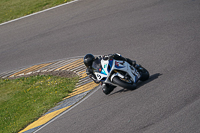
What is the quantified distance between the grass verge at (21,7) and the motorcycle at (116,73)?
1071cm

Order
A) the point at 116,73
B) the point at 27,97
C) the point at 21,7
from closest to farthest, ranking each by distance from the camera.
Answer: the point at 116,73
the point at 27,97
the point at 21,7

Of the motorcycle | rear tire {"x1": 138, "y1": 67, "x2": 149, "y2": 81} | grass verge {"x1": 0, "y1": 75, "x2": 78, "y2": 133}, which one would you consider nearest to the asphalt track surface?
rear tire {"x1": 138, "y1": 67, "x2": 149, "y2": 81}

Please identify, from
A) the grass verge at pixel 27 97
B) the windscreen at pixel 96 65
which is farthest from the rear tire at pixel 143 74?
the grass verge at pixel 27 97

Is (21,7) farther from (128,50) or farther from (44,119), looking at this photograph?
(44,119)

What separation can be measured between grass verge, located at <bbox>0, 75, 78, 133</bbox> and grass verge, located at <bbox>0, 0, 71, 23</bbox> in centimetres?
673

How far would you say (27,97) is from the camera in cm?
Answer: 1164

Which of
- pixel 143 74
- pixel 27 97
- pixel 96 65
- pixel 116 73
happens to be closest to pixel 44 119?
pixel 27 97

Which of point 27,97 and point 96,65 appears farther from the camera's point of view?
point 27,97

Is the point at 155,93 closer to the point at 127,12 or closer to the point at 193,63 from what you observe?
the point at 193,63

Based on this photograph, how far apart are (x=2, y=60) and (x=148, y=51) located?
26.4 ft

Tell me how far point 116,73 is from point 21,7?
534 inches

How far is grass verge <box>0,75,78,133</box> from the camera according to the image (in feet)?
33.4

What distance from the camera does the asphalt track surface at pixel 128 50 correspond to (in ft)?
23.3

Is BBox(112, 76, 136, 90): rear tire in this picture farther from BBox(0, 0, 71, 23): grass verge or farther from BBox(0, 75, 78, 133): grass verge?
BBox(0, 0, 71, 23): grass verge
